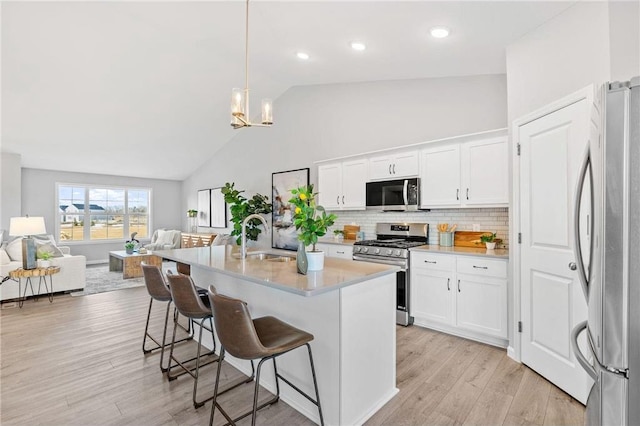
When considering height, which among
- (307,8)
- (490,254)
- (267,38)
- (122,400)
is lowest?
(122,400)

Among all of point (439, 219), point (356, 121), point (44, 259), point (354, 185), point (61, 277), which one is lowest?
point (61, 277)

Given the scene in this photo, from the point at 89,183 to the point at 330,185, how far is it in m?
6.98

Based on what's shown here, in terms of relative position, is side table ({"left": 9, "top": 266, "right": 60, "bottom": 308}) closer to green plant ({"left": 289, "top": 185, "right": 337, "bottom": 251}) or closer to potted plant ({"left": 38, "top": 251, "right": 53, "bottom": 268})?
potted plant ({"left": 38, "top": 251, "right": 53, "bottom": 268})

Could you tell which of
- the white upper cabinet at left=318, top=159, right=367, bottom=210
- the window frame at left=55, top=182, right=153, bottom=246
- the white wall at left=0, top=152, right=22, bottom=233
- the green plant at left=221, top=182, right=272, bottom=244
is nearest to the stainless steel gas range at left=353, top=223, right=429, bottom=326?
the white upper cabinet at left=318, top=159, right=367, bottom=210

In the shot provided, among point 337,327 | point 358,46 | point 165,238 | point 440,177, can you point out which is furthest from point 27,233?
point 440,177

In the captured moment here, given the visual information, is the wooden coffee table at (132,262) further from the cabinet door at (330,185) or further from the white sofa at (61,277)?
the cabinet door at (330,185)

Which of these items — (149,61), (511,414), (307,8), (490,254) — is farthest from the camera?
(149,61)

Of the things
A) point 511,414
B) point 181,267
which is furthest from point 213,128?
point 511,414

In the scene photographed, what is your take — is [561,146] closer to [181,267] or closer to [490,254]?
[490,254]

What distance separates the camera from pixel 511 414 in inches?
81.3

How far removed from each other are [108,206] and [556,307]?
9.90m

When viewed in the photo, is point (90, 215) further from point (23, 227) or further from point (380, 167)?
point (380, 167)

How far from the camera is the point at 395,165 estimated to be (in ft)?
13.7

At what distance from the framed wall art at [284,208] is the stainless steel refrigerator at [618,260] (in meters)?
5.04
